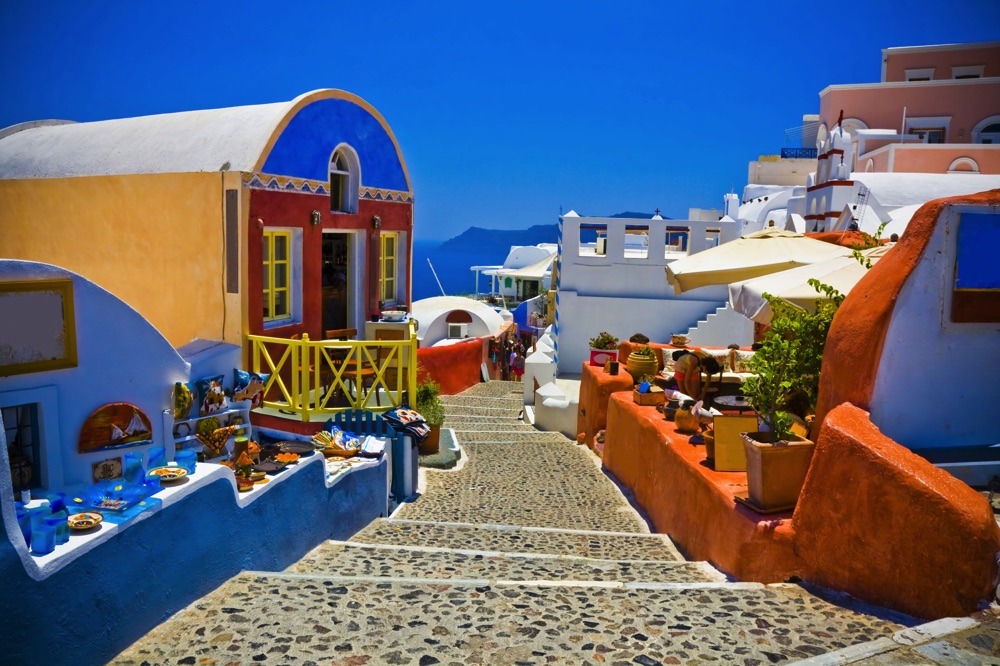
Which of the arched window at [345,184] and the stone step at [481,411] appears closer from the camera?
the arched window at [345,184]

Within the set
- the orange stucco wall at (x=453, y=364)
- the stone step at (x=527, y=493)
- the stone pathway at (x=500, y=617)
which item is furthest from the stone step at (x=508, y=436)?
the stone pathway at (x=500, y=617)

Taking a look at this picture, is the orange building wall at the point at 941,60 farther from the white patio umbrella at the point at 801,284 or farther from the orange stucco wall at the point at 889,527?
the orange stucco wall at the point at 889,527

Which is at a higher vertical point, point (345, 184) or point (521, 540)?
point (345, 184)

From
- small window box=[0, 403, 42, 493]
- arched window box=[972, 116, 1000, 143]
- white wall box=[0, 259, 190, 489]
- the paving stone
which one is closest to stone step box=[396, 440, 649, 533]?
white wall box=[0, 259, 190, 489]

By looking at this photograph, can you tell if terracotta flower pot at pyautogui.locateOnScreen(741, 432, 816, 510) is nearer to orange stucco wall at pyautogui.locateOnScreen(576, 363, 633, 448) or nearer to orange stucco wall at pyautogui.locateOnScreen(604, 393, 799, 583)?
orange stucco wall at pyautogui.locateOnScreen(604, 393, 799, 583)

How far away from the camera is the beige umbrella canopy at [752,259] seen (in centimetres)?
1030

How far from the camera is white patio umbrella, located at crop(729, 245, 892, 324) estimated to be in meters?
7.31

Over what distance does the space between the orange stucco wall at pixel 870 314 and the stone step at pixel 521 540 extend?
2747mm

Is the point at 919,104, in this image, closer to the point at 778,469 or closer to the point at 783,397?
the point at 783,397

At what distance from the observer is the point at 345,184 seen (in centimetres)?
1202

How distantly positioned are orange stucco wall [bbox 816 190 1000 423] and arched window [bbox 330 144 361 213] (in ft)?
27.4

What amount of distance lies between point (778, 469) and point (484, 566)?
2.57m

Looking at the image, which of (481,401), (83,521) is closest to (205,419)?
(83,521)

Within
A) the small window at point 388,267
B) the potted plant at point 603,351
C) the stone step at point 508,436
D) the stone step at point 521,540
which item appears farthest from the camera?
the stone step at point 508,436
